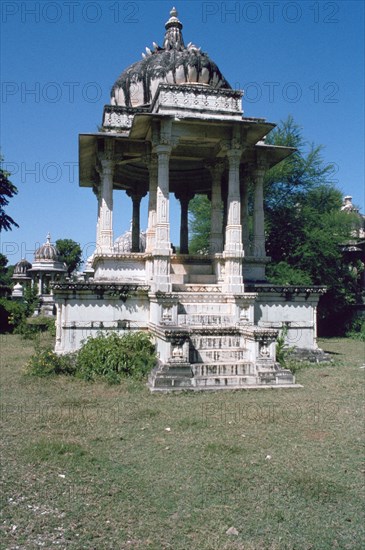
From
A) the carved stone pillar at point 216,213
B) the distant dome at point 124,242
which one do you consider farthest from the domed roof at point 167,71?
the distant dome at point 124,242

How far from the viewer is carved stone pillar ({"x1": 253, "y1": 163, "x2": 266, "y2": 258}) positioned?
14.2 meters

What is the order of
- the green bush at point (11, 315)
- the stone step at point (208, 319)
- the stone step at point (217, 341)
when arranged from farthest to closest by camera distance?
the green bush at point (11, 315) → the stone step at point (208, 319) → the stone step at point (217, 341)

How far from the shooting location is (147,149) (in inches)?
523

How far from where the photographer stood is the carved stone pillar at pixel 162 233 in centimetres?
1137

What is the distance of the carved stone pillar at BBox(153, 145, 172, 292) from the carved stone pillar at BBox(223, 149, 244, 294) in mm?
1530

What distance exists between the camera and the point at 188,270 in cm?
1373

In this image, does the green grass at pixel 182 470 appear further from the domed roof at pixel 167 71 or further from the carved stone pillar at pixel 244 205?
the domed roof at pixel 167 71

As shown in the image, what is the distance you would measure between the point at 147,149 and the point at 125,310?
4.53 metres

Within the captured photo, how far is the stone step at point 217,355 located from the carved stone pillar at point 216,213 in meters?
4.62

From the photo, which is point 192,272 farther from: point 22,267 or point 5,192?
point 22,267

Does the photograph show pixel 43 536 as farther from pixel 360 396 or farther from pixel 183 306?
pixel 183 306

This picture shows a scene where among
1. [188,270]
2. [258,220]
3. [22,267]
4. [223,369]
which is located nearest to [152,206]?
[188,270]

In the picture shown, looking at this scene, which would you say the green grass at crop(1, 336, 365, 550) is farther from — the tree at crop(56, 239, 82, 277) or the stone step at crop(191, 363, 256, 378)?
the tree at crop(56, 239, 82, 277)

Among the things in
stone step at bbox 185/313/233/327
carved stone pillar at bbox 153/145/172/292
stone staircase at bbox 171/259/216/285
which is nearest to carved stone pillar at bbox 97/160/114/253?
carved stone pillar at bbox 153/145/172/292
